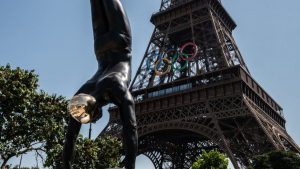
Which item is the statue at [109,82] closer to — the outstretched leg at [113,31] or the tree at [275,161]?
the outstretched leg at [113,31]

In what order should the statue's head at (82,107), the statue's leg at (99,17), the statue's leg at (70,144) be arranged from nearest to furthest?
the statue's head at (82,107) → the statue's leg at (70,144) → the statue's leg at (99,17)

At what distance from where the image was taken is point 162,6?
142 ft

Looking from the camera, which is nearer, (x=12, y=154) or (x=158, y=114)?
(x=12, y=154)

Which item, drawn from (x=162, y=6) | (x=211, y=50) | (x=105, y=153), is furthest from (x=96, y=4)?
(x=162, y=6)

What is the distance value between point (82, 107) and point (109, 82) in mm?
581

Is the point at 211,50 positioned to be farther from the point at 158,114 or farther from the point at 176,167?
the point at 176,167

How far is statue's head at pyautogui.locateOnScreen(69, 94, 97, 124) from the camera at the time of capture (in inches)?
144

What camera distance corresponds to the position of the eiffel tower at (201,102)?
28266 mm

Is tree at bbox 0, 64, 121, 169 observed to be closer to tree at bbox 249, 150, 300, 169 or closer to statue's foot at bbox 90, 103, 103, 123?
statue's foot at bbox 90, 103, 103, 123

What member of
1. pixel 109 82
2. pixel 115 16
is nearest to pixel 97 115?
pixel 109 82

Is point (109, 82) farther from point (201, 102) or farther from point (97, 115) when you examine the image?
point (201, 102)

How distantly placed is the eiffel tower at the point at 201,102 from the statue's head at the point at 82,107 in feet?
78.6

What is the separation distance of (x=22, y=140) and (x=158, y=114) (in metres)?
20.8

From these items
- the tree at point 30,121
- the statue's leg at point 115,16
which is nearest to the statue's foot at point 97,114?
the statue's leg at point 115,16
